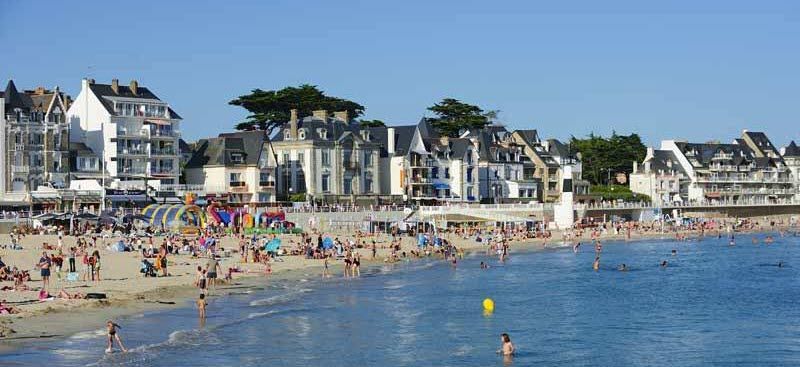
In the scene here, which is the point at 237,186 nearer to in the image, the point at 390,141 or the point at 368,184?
the point at 368,184

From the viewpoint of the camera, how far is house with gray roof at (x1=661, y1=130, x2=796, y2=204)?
464ft

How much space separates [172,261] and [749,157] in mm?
107574

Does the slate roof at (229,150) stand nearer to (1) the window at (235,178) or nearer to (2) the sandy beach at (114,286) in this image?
(1) the window at (235,178)

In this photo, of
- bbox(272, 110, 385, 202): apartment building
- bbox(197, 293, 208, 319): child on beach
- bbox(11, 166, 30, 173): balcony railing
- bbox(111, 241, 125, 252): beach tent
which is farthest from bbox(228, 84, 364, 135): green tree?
bbox(197, 293, 208, 319): child on beach

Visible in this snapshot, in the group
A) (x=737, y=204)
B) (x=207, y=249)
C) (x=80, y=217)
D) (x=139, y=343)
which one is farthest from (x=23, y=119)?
(x=737, y=204)

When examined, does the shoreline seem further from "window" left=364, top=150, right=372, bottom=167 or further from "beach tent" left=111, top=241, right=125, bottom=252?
"window" left=364, top=150, right=372, bottom=167

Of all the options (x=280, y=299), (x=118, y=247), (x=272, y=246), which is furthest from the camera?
(x=272, y=246)

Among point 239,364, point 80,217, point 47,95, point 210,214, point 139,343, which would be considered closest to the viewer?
point 239,364

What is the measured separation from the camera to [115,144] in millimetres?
90062

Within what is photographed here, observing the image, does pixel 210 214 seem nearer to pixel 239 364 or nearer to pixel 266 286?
pixel 266 286

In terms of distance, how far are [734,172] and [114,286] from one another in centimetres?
11250

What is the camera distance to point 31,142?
8438 cm

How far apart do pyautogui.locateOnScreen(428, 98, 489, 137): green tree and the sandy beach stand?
168 ft

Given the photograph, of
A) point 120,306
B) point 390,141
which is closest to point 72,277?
point 120,306
